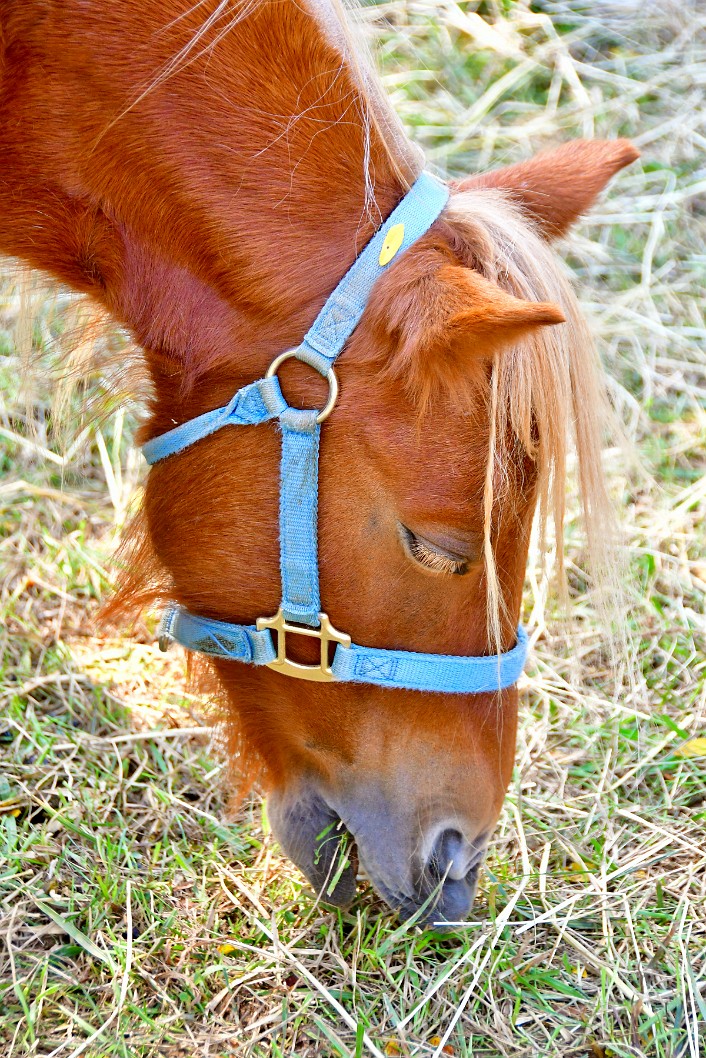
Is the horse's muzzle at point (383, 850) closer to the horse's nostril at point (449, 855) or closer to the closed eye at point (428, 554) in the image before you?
the horse's nostril at point (449, 855)

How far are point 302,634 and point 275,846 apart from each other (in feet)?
2.64

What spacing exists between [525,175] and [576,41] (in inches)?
148

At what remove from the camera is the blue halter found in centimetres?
155

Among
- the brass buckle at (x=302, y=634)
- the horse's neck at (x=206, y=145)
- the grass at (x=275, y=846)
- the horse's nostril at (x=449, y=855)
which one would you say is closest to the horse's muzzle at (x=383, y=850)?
the horse's nostril at (x=449, y=855)

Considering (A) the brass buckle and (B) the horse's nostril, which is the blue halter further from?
(B) the horse's nostril

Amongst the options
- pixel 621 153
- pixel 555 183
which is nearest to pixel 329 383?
pixel 555 183

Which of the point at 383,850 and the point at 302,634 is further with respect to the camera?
the point at 383,850

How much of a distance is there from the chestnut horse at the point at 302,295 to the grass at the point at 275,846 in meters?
0.28

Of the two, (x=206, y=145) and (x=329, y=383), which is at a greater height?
(x=206, y=145)

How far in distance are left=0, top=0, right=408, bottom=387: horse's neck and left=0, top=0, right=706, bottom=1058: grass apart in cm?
31

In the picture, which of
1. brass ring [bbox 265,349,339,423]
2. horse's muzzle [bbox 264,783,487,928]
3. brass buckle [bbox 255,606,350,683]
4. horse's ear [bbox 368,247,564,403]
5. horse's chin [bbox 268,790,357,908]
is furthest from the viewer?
horse's chin [bbox 268,790,357,908]

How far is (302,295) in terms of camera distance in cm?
158

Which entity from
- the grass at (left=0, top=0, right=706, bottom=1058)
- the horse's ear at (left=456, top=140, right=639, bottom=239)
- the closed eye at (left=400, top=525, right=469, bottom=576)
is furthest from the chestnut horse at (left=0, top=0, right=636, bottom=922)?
the grass at (left=0, top=0, right=706, bottom=1058)

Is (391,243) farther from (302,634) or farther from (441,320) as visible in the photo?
(302,634)
